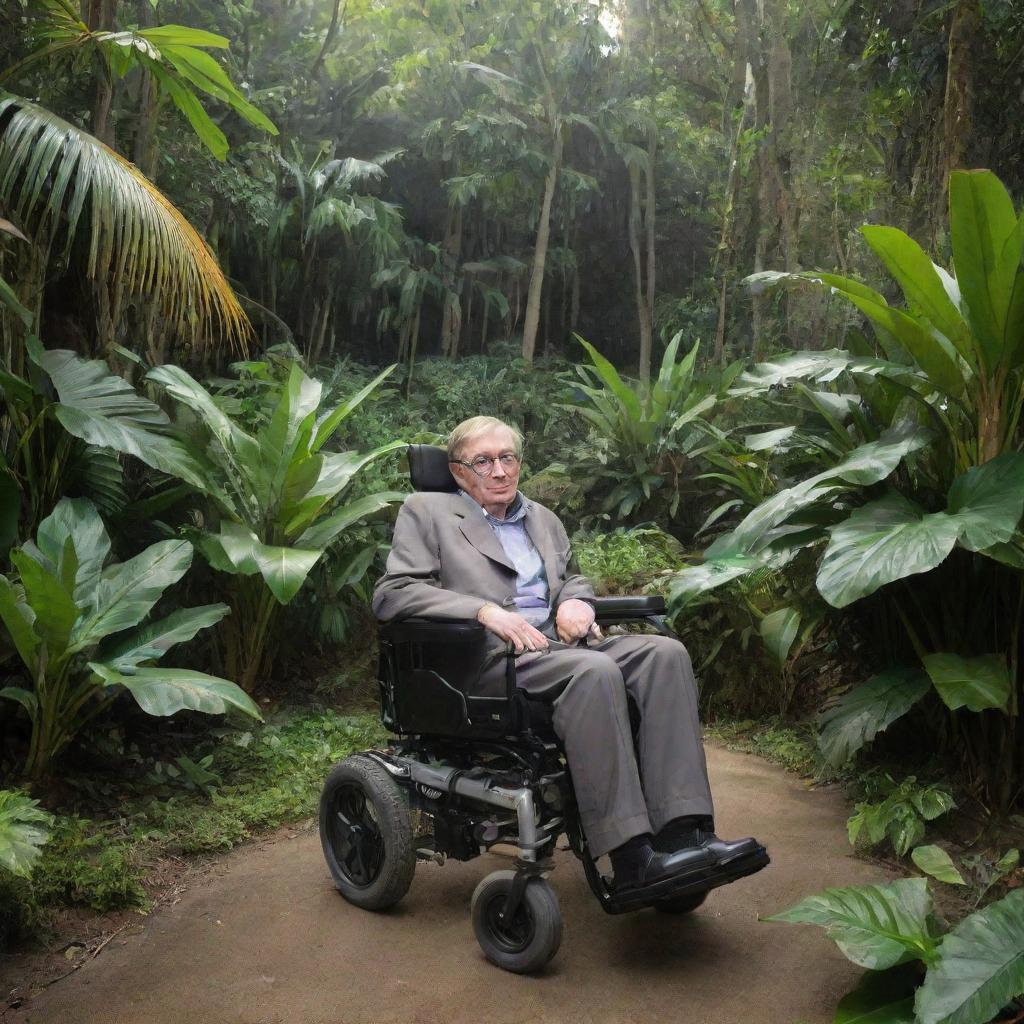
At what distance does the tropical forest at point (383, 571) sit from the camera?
210cm

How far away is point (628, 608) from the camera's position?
2.43 meters

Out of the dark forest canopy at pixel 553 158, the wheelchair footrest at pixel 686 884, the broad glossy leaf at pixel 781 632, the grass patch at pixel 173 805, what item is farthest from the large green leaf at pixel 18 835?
the dark forest canopy at pixel 553 158

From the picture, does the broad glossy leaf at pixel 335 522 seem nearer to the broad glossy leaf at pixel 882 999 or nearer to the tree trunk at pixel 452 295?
the broad glossy leaf at pixel 882 999

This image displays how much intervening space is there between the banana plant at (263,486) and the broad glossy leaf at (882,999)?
7.44 feet

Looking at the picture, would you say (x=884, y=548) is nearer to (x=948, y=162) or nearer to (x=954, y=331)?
(x=954, y=331)

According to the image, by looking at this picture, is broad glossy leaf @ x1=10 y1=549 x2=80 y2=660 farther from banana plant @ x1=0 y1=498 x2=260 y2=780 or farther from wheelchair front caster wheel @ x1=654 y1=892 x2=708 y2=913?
wheelchair front caster wheel @ x1=654 y1=892 x2=708 y2=913

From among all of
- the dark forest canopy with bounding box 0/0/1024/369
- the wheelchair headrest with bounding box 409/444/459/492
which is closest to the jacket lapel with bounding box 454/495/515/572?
the wheelchair headrest with bounding box 409/444/459/492

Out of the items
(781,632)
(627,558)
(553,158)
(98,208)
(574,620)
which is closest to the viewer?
(574,620)

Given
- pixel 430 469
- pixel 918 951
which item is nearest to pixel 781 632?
pixel 430 469

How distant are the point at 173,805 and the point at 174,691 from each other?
64 centimetres

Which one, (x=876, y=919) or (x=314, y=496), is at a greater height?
(x=314, y=496)

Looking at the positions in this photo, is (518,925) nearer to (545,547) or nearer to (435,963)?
(435,963)

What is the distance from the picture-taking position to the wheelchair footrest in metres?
1.96

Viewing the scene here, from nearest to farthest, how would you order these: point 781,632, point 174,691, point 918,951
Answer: point 918,951
point 174,691
point 781,632
